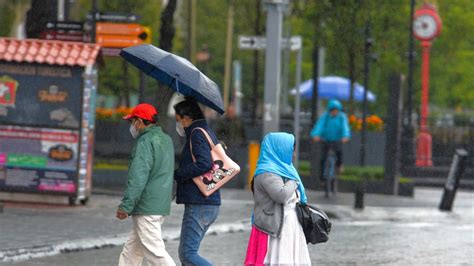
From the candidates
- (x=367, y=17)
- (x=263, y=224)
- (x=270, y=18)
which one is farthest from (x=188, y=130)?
(x=367, y=17)

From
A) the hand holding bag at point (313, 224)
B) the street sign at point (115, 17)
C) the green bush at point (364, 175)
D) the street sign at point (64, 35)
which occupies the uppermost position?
the street sign at point (115, 17)

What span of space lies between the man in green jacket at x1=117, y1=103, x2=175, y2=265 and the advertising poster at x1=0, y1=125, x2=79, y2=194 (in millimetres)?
8412

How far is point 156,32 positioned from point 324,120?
24.7 meters

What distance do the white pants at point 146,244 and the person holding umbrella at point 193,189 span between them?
31 cm

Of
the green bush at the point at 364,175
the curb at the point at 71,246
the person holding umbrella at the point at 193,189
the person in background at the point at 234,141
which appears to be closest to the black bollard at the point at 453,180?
the green bush at the point at 364,175

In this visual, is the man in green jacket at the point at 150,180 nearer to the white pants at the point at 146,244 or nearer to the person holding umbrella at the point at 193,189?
the white pants at the point at 146,244

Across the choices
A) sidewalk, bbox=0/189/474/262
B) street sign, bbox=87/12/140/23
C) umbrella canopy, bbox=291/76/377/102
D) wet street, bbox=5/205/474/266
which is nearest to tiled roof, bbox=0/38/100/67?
sidewalk, bbox=0/189/474/262

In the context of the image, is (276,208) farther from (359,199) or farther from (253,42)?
(253,42)

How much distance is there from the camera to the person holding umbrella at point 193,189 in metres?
10.4

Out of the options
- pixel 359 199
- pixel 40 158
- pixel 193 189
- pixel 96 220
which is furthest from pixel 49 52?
pixel 193 189

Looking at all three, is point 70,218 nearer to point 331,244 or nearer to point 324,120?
point 331,244

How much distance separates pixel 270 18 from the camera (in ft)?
76.0

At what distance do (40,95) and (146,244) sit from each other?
8.70m

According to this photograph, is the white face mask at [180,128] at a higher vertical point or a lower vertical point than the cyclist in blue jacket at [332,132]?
higher
